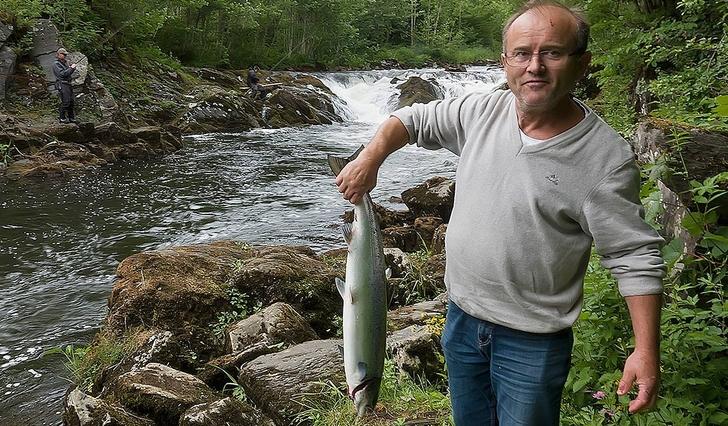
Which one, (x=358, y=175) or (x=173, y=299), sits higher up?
(x=358, y=175)

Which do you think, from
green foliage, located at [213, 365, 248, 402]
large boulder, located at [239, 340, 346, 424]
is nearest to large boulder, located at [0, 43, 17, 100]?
green foliage, located at [213, 365, 248, 402]

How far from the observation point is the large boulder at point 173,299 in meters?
5.58

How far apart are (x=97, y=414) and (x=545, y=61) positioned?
361cm

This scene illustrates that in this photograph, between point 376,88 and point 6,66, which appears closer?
point 6,66

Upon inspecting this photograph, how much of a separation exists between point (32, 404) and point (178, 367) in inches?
54.1

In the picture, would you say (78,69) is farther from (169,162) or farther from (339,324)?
(339,324)

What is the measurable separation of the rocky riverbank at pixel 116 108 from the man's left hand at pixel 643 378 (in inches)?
557

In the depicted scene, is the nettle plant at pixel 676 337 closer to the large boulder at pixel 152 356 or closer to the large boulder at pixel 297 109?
the large boulder at pixel 152 356

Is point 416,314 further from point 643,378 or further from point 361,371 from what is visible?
point 643,378

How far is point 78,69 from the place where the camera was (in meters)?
17.9

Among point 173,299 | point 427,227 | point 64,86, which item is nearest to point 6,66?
point 64,86

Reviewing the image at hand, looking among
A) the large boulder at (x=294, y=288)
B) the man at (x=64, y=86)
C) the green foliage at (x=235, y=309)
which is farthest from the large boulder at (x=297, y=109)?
the green foliage at (x=235, y=309)

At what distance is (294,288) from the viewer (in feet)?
19.7

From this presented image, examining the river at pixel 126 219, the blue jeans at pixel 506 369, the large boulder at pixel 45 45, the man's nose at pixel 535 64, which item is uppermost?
the large boulder at pixel 45 45
